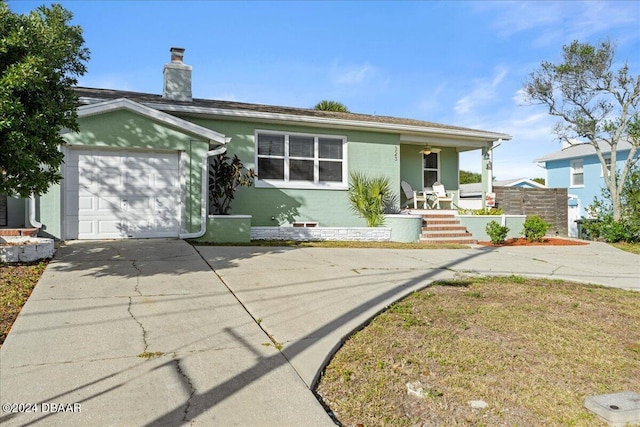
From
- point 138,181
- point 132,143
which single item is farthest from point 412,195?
point 132,143

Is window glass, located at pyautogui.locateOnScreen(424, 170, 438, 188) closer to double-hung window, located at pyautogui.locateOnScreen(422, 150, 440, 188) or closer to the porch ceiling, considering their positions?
double-hung window, located at pyautogui.locateOnScreen(422, 150, 440, 188)

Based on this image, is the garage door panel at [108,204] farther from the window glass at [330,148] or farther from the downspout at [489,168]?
the downspout at [489,168]

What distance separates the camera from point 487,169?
50.3ft

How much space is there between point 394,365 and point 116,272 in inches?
176

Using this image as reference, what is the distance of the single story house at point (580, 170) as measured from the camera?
21.9m

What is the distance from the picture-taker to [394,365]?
3479 mm

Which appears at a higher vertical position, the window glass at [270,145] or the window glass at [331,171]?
the window glass at [270,145]

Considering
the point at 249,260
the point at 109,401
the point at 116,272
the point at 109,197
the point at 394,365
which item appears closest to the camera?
the point at 109,401

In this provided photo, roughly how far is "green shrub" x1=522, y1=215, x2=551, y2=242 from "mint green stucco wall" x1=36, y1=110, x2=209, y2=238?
1002 centimetres

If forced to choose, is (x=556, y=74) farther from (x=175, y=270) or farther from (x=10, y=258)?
(x=10, y=258)

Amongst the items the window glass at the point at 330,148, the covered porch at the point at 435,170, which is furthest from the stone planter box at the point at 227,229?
the covered porch at the point at 435,170

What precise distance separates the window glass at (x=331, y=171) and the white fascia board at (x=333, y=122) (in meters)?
1.18

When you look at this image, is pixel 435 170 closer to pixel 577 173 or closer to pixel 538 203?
pixel 538 203

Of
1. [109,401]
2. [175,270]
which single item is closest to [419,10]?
[175,270]
